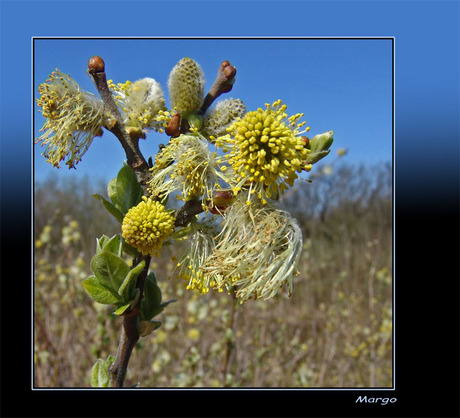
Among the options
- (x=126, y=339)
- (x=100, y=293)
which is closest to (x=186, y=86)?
(x=100, y=293)

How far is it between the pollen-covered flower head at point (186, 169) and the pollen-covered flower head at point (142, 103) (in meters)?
0.11

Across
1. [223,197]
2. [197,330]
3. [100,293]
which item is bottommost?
Result: [197,330]

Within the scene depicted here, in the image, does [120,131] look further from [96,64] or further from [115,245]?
[115,245]

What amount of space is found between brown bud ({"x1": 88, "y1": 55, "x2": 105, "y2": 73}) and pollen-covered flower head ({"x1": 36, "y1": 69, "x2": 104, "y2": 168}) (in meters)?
0.07

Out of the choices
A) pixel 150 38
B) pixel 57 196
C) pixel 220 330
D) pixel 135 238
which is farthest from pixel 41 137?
pixel 57 196

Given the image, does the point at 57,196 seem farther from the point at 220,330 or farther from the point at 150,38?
the point at 150,38

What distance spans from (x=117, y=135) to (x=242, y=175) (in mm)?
351

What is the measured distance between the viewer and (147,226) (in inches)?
38.9

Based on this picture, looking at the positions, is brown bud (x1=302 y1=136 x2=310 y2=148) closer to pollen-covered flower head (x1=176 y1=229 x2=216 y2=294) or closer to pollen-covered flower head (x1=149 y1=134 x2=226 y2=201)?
pollen-covered flower head (x1=149 y1=134 x2=226 y2=201)

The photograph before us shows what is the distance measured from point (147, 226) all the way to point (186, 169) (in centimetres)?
16

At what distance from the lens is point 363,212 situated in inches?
289

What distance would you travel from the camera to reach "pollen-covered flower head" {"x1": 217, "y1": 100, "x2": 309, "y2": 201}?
38.0 inches

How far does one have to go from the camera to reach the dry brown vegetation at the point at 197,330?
8.34 ft

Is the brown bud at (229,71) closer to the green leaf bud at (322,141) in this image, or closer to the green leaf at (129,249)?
the green leaf bud at (322,141)
